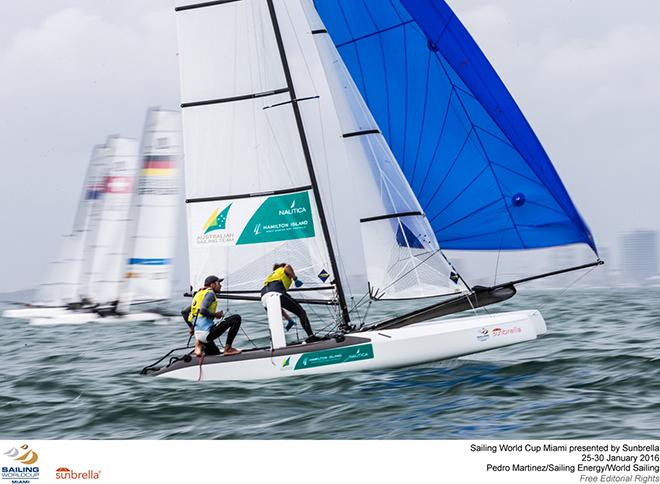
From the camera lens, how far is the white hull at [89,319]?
634 inches

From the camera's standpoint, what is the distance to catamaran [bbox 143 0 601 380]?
7207 mm

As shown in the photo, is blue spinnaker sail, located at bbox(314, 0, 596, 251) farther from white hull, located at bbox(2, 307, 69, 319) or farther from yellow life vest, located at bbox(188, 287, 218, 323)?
white hull, located at bbox(2, 307, 69, 319)

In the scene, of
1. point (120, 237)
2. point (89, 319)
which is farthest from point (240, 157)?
point (120, 237)

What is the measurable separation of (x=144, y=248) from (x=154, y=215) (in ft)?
2.11

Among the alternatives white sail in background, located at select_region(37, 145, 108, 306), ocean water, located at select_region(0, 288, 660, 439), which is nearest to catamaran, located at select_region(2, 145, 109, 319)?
white sail in background, located at select_region(37, 145, 108, 306)

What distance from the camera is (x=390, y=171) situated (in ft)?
24.8

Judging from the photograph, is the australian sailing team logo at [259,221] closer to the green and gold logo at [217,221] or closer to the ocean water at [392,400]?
the green and gold logo at [217,221]
